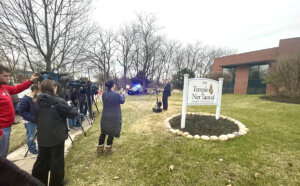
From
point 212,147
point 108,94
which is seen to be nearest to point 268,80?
point 212,147

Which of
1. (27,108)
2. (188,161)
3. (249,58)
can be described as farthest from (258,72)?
(27,108)

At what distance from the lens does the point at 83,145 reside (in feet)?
10.3

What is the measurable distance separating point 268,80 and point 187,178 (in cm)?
1366

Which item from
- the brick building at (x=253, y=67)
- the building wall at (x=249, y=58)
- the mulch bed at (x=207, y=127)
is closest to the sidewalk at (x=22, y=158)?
the mulch bed at (x=207, y=127)

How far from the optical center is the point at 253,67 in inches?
655

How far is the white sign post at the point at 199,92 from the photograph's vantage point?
149 inches

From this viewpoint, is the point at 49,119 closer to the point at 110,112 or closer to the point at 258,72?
the point at 110,112

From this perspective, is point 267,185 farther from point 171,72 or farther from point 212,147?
point 171,72

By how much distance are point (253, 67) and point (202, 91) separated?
18.4 meters

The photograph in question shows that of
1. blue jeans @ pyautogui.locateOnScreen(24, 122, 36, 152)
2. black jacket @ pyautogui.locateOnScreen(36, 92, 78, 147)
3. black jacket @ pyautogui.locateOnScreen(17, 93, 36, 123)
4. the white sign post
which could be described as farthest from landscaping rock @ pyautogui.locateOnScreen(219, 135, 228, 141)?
blue jeans @ pyautogui.locateOnScreen(24, 122, 36, 152)

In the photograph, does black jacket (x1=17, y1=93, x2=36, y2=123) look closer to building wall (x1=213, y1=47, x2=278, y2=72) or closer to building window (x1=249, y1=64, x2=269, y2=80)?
building window (x1=249, y1=64, x2=269, y2=80)

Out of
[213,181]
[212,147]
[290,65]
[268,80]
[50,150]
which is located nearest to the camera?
[50,150]

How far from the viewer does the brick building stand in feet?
46.3

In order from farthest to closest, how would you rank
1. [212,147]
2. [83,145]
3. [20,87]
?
[83,145] < [212,147] < [20,87]
